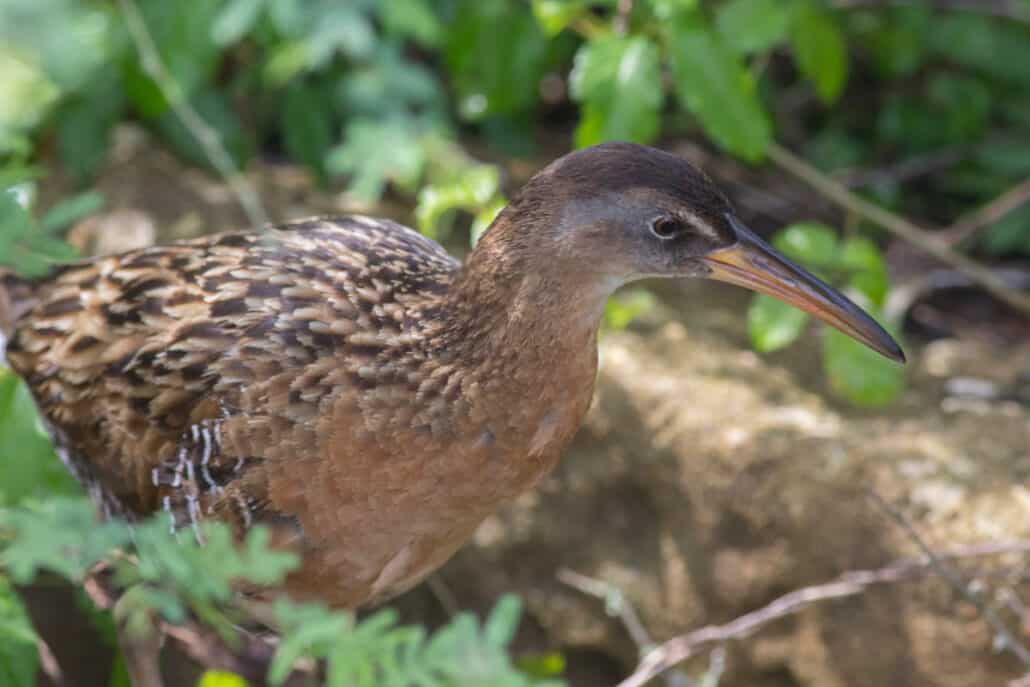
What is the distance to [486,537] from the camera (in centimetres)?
351

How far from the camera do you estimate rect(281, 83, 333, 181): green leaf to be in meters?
4.04

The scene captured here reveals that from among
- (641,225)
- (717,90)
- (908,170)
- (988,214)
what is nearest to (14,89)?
(641,225)

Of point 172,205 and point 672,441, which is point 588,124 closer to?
point 672,441

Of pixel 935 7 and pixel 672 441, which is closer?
pixel 672 441

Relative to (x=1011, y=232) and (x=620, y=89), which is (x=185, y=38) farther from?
(x=1011, y=232)

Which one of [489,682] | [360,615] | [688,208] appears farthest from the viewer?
[360,615]

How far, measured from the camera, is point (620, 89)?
10.5 feet

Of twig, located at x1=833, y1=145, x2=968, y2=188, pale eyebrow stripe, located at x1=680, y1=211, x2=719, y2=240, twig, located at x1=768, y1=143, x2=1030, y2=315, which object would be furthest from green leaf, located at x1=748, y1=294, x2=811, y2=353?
twig, located at x1=833, y1=145, x2=968, y2=188

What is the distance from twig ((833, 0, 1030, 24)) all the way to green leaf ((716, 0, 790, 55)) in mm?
856

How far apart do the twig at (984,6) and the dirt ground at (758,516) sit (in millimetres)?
1139

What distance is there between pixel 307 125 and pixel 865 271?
5.38ft

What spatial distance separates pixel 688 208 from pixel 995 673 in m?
1.59

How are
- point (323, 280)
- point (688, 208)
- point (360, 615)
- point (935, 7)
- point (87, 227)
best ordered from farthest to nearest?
point (935, 7) < point (87, 227) < point (360, 615) < point (323, 280) < point (688, 208)

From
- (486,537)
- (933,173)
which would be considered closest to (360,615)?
(486,537)
